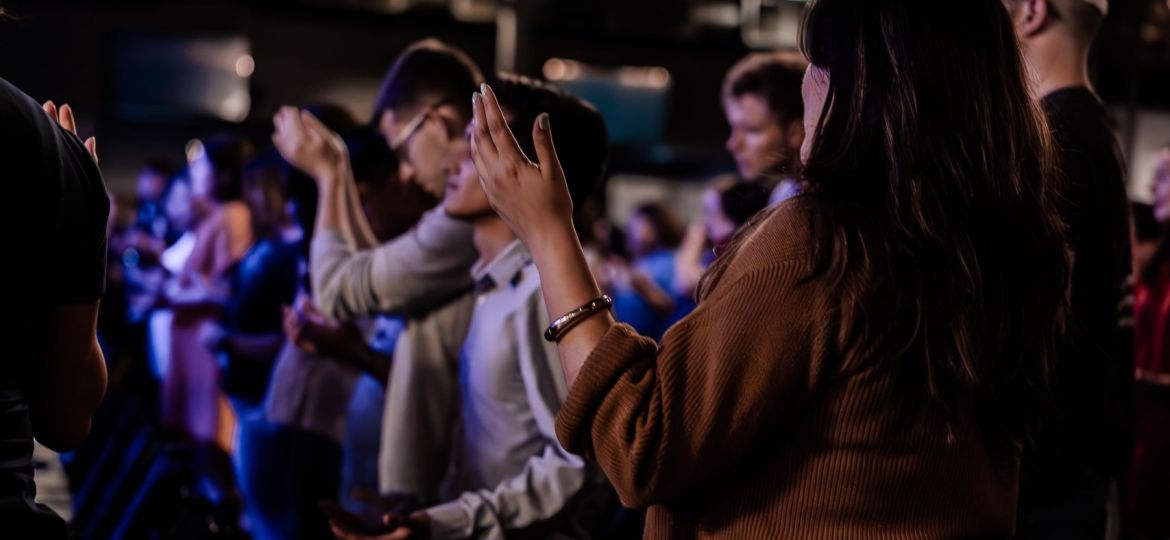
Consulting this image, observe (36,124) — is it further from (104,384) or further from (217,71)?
(217,71)

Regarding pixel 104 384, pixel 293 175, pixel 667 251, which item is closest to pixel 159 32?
pixel 667 251

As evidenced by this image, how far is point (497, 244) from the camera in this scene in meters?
2.41

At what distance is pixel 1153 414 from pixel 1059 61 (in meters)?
2.42

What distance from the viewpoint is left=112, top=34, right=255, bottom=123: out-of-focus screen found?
1160 centimetres

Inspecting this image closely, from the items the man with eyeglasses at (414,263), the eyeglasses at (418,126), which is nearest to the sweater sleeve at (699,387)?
the man with eyeglasses at (414,263)

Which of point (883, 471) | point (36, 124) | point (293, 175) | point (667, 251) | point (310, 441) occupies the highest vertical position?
point (36, 124)

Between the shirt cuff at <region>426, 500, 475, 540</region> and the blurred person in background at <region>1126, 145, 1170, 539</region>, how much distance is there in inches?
115

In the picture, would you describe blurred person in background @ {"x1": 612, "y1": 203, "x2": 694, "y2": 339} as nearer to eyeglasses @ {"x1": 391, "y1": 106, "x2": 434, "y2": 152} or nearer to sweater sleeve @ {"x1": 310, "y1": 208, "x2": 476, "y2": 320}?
eyeglasses @ {"x1": 391, "y1": 106, "x2": 434, "y2": 152}

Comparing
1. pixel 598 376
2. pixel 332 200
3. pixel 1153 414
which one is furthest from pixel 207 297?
pixel 598 376

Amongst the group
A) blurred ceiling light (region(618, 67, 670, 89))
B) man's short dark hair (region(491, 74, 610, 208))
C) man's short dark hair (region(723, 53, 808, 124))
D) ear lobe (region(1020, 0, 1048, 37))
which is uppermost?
ear lobe (region(1020, 0, 1048, 37))

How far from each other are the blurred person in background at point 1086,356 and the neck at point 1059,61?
0.04 meters

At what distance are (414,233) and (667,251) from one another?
6.09 m

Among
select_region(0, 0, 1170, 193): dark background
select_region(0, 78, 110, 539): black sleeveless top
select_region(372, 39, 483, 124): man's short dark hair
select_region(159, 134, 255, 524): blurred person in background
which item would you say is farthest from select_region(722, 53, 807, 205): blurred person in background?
select_region(0, 0, 1170, 193): dark background

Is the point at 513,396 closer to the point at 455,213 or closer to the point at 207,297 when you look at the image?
the point at 455,213
